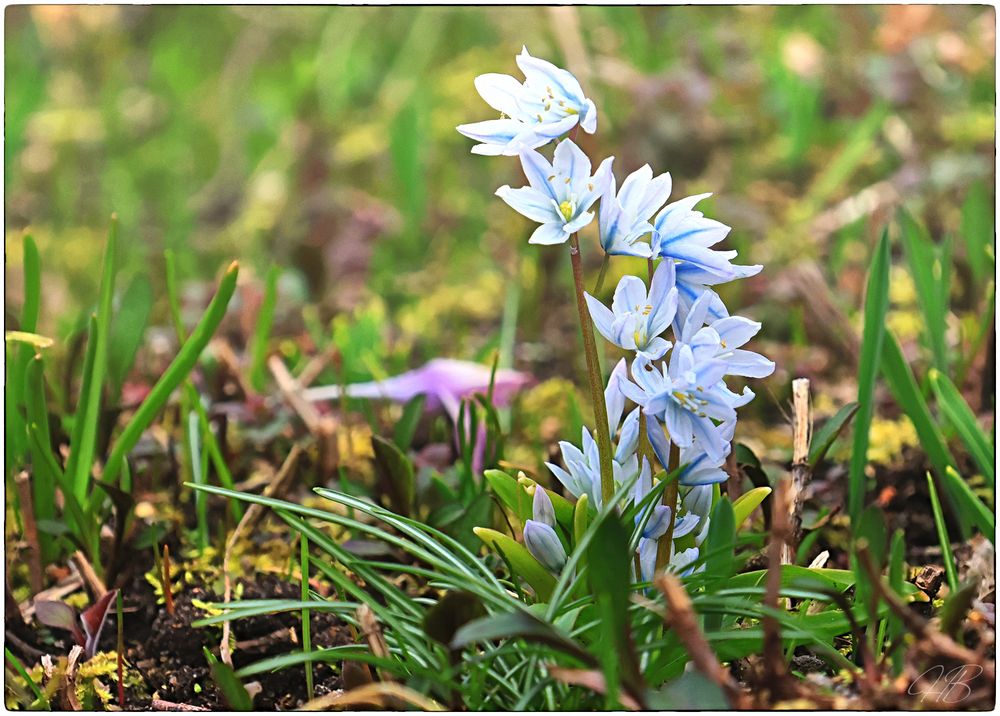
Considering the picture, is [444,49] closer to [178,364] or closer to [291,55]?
[291,55]

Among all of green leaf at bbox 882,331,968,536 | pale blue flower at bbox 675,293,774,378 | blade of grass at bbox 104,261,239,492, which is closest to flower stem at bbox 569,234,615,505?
pale blue flower at bbox 675,293,774,378

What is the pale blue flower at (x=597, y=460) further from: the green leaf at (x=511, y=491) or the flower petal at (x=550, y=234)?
the flower petal at (x=550, y=234)

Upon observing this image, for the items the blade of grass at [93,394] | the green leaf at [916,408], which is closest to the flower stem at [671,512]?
the green leaf at [916,408]

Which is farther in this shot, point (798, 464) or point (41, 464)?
point (41, 464)

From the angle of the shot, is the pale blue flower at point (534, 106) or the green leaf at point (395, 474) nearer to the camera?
the pale blue flower at point (534, 106)

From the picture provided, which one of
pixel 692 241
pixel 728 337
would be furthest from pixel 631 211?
pixel 728 337

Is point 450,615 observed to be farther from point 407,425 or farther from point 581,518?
point 407,425

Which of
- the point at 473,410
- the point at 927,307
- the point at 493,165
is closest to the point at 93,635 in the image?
the point at 473,410
